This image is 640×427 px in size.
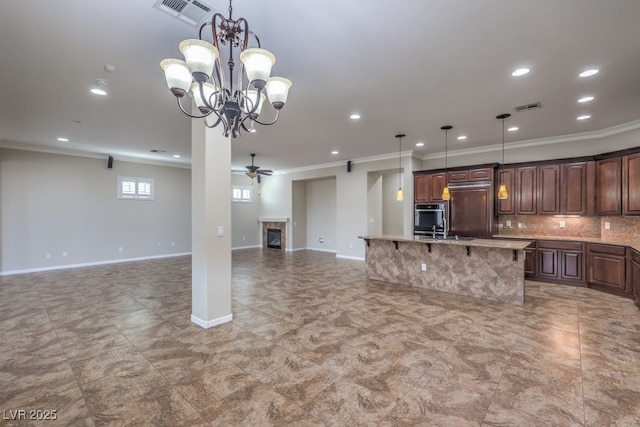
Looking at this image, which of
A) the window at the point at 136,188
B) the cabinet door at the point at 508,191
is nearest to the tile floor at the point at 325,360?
the cabinet door at the point at 508,191

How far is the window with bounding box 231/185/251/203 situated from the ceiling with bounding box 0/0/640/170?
212 inches

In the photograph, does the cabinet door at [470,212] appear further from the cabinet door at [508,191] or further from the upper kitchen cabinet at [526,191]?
the upper kitchen cabinet at [526,191]

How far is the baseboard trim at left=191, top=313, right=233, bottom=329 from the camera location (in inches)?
139

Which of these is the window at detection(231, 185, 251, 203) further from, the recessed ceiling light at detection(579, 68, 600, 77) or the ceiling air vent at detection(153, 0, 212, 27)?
the recessed ceiling light at detection(579, 68, 600, 77)

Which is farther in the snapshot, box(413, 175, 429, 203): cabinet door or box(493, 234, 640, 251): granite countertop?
box(413, 175, 429, 203): cabinet door

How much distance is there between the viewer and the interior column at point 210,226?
3.47 meters

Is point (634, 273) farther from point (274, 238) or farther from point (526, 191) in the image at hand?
point (274, 238)

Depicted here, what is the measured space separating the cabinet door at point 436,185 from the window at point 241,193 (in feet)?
22.8

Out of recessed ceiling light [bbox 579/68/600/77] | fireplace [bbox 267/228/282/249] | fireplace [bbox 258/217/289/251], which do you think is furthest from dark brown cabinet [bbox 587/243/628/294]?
fireplace [bbox 267/228/282/249]

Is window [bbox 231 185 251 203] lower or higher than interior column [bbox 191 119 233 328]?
higher

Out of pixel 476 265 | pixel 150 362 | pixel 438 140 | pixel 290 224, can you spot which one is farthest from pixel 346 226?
pixel 150 362

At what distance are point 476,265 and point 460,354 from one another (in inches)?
91.5

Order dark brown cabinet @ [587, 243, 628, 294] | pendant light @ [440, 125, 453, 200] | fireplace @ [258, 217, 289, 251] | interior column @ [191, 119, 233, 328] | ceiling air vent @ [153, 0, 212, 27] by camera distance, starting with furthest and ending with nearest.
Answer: fireplace @ [258, 217, 289, 251], pendant light @ [440, 125, 453, 200], dark brown cabinet @ [587, 243, 628, 294], interior column @ [191, 119, 233, 328], ceiling air vent @ [153, 0, 212, 27]

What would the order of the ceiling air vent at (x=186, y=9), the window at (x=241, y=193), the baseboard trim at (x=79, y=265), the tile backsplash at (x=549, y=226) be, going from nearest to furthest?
1. the ceiling air vent at (x=186, y=9)
2. the tile backsplash at (x=549, y=226)
3. the baseboard trim at (x=79, y=265)
4. the window at (x=241, y=193)
